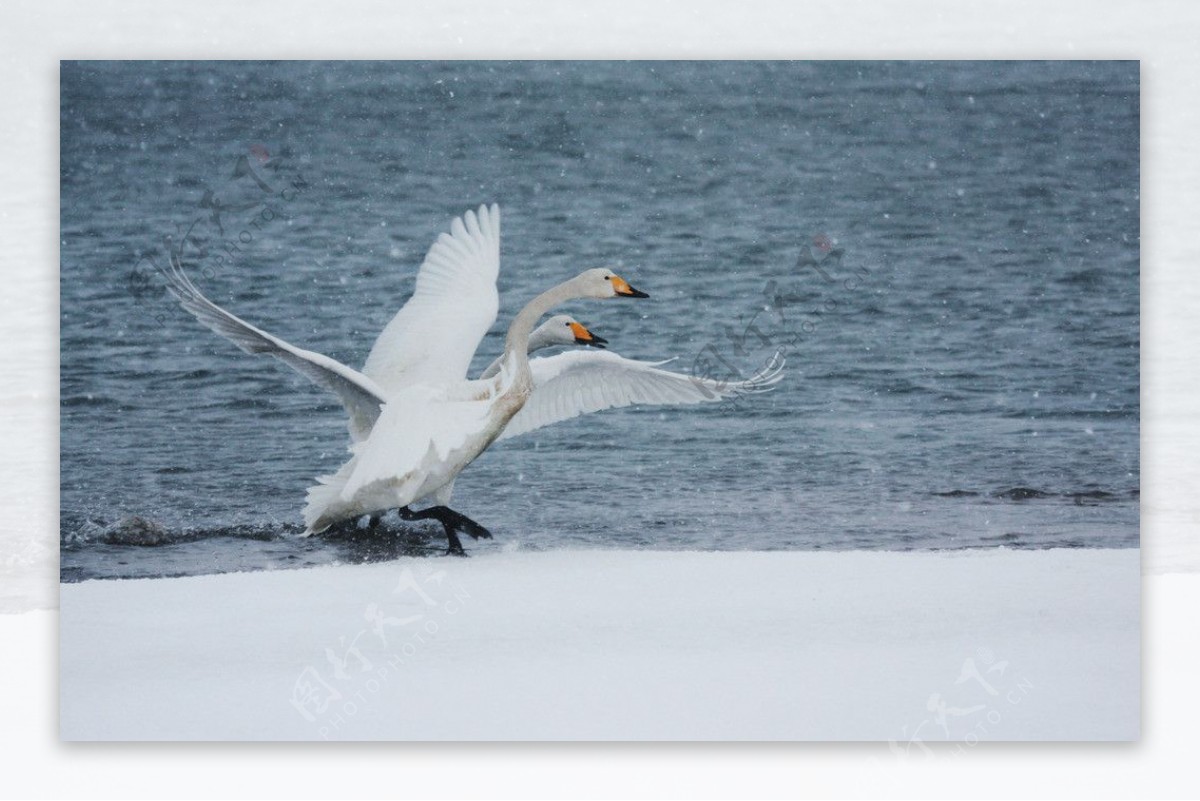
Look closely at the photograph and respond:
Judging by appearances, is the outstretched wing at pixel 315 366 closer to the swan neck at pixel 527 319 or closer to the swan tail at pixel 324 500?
the swan tail at pixel 324 500

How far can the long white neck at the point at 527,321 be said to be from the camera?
9.60 feet

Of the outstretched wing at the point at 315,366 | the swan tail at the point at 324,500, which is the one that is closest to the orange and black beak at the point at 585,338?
the outstretched wing at the point at 315,366

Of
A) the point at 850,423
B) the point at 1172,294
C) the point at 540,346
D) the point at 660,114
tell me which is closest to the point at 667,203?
the point at 660,114

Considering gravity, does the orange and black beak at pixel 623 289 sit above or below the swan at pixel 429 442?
above

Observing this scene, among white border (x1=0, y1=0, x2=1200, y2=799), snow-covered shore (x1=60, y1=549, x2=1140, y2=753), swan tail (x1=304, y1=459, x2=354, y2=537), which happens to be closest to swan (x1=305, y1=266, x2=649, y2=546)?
swan tail (x1=304, y1=459, x2=354, y2=537)

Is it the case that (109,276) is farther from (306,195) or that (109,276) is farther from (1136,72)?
(1136,72)

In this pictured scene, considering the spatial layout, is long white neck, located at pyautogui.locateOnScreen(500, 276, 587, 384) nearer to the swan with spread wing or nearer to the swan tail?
the swan with spread wing

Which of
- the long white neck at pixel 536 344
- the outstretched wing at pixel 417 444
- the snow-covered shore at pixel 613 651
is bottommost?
the snow-covered shore at pixel 613 651

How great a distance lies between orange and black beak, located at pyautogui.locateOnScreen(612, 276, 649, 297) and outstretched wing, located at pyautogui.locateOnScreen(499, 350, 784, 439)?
129mm

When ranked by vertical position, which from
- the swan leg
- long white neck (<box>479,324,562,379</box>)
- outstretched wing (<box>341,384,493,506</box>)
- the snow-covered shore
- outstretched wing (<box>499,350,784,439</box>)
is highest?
long white neck (<box>479,324,562,379</box>)

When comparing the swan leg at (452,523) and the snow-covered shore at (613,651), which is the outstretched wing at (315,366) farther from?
the snow-covered shore at (613,651)

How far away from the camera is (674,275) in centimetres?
295

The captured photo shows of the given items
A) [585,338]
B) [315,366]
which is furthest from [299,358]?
[585,338]

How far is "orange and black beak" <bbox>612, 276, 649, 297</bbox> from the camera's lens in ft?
9.63
